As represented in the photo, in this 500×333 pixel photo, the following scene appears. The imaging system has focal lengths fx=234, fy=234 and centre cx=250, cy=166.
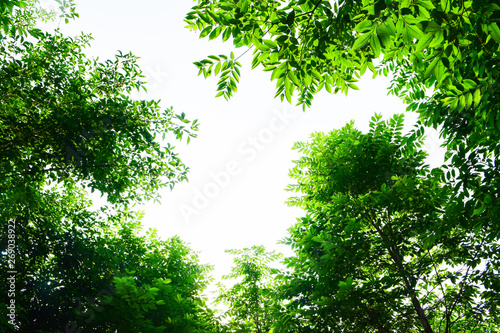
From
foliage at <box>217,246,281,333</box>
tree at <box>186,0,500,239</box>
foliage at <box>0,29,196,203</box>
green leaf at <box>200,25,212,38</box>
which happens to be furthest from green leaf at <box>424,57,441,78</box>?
foliage at <box>217,246,281,333</box>

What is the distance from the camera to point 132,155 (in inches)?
228

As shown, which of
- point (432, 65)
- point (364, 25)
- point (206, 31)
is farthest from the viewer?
point (206, 31)

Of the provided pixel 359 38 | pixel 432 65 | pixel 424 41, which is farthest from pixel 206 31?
pixel 432 65

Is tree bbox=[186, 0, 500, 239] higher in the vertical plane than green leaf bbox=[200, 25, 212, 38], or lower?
lower

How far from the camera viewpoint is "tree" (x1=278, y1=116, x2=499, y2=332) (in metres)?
3.94

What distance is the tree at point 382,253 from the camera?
394cm

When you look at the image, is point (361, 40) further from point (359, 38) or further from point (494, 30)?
point (494, 30)

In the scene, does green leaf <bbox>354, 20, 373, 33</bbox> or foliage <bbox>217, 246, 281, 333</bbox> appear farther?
foliage <bbox>217, 246, 281, 333</bbox>

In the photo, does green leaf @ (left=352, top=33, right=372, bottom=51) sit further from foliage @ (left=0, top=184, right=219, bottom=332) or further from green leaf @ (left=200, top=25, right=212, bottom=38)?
foliage @ (left=0, top=184, right=219, bottom=332)

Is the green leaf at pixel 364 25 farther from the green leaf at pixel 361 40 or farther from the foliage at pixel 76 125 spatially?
the foliage at pixel 76 125

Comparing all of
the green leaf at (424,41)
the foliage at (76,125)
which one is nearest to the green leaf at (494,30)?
the green leaf at (424,41)

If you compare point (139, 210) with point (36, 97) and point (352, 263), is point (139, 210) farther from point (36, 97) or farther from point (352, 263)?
point (352, 263)

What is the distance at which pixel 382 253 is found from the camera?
14.7 ft

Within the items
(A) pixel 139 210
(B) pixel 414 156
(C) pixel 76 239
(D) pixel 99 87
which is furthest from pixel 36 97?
(B) pixel 414 156
